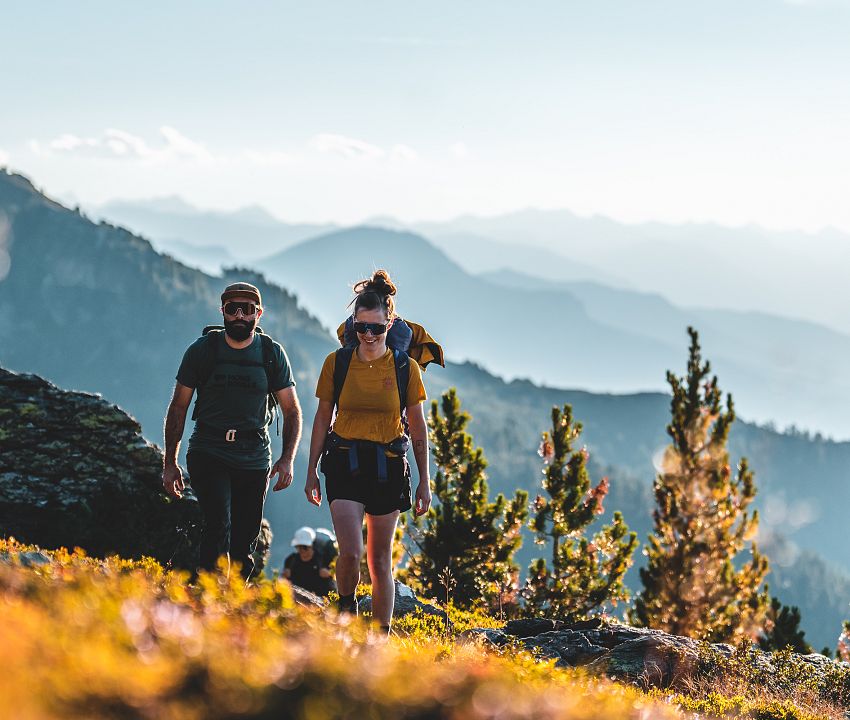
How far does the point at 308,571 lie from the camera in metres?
15.0

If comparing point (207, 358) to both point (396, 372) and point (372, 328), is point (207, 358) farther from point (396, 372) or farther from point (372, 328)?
point (396, 372)

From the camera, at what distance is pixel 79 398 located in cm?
1208

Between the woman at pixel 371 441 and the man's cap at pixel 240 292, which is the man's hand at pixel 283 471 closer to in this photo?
the woman at pixel 371 441

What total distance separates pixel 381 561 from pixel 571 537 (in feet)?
59.4

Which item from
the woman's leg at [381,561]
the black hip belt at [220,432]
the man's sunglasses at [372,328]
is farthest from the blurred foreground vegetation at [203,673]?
the black hip belt at [220,432]

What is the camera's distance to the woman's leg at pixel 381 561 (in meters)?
6.82

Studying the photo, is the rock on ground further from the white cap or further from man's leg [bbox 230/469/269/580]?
the white cap

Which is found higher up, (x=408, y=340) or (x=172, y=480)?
(x=408, y=340)

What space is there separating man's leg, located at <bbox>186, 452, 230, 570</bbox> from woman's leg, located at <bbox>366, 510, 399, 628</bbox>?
1.32 m

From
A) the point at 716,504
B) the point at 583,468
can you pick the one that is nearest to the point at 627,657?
the point at 583,468

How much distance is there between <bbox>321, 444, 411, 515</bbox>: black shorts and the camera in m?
6.73

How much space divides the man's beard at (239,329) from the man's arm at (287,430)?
594 mm

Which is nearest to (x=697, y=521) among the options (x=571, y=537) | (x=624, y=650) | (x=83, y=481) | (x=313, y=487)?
(x=571, y=537)

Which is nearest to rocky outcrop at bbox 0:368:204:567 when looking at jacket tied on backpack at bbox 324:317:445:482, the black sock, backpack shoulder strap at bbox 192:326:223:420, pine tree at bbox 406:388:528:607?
backpack shoulder strap at bbox 192:326:223:420
